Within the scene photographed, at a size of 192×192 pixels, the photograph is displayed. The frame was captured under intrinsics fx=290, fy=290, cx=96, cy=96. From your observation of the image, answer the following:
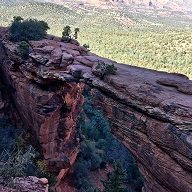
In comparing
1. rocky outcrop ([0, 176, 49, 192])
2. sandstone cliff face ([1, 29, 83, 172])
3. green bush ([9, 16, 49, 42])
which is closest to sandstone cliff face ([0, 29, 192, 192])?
sandstone cliff face ([1, 29, 83, 172])

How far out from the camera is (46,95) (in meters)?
21.8

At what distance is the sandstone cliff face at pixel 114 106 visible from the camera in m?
12.9

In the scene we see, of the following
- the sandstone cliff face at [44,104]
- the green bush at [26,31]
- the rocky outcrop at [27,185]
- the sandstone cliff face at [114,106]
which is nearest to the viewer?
the sandstone cliff face at [114,106]

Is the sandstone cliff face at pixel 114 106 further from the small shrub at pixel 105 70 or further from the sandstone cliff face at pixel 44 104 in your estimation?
the small shrub at pixel 105 70

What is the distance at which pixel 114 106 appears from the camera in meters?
16.7

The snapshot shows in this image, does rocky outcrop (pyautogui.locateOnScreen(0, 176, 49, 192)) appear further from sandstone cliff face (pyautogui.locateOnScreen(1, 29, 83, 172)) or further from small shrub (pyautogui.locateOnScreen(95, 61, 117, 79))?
small shrub (pyautogui.locateOnScreen(95, 61, 117, 79))

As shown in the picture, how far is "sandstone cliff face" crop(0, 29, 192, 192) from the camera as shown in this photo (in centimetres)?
1291

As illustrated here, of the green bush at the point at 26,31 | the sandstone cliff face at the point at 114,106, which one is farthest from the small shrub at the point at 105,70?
the green bush at the point at 26,31

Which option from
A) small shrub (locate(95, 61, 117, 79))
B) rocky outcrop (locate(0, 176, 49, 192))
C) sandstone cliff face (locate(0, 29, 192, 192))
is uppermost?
small shrub (locate(95, 61, 117, 79))

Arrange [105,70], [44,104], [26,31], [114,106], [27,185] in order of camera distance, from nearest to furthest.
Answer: [27,185] < [114,106] < [105,70] < [44,104] < [26,31]

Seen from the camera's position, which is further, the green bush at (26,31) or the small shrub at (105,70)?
the green bush at (26,31)

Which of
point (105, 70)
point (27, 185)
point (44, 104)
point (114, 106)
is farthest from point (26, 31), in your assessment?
point (27, 185)

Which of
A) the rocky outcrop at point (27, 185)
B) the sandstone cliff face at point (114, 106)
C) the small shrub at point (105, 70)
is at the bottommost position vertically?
the rocky outcrop at point (27, 185)

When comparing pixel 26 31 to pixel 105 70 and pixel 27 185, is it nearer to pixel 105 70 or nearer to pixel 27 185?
pixel 105 70
